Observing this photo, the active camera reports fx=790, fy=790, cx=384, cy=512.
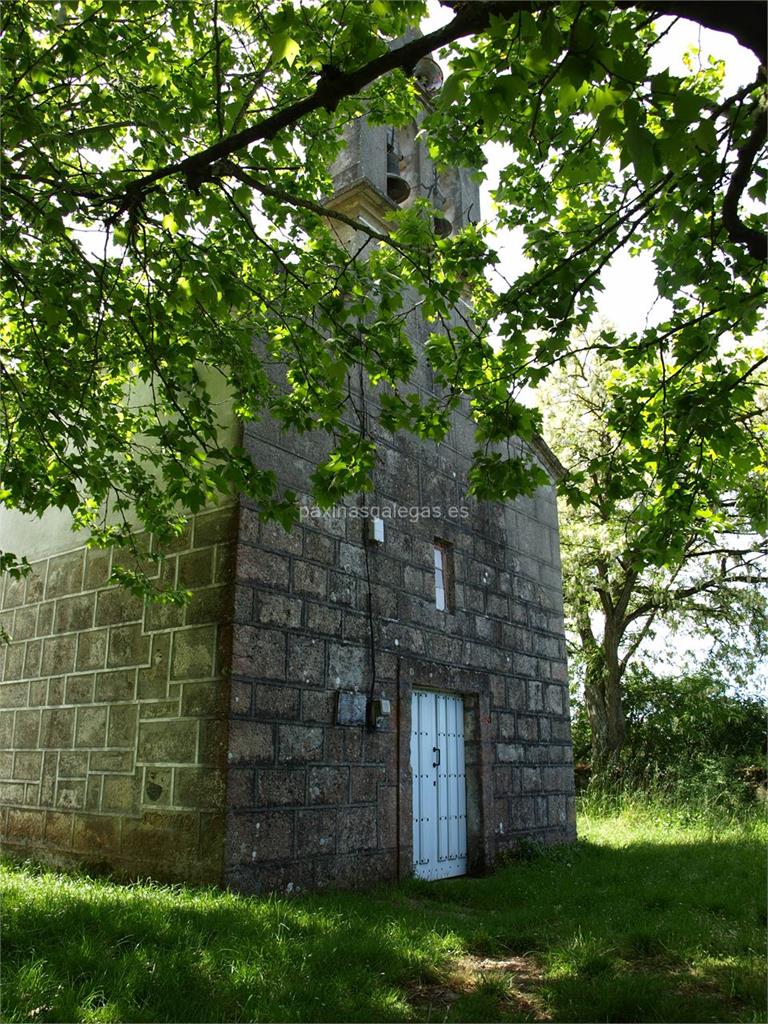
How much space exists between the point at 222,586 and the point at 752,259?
13.8 ft

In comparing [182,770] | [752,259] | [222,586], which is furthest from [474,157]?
[182,770]

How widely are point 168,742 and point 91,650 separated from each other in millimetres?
Answer: 1455

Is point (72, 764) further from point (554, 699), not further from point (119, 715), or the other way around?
point (554, 699)

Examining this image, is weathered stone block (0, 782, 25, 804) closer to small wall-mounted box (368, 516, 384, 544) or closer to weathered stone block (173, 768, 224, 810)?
weathered stone block (173, 768, 224, 810)

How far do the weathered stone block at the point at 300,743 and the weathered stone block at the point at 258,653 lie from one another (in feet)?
1.40

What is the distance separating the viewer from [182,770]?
573 cm

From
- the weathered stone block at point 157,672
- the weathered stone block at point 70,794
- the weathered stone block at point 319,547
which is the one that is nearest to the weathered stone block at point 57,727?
the weathered stone block at point 70,794

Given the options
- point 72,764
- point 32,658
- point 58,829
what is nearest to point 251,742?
point 72,764

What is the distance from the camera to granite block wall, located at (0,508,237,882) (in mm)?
5680

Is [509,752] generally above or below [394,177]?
below

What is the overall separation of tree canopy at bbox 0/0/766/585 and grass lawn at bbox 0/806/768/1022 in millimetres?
2367

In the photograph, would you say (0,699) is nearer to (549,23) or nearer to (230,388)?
(230,388)

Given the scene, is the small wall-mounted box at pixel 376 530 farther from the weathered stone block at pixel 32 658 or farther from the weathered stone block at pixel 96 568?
the weathered stone block at pixel 32 658

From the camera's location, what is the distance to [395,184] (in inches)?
338
